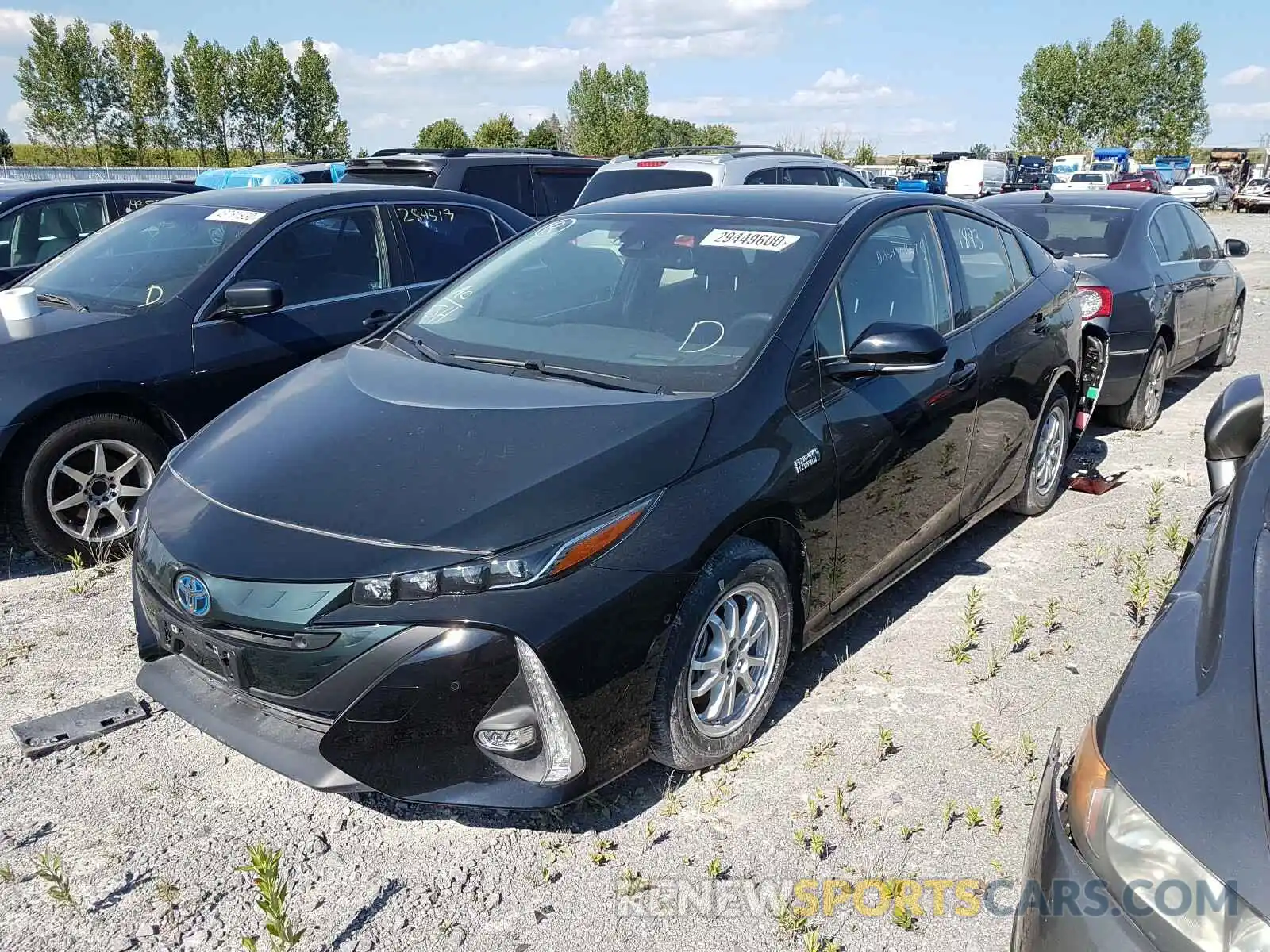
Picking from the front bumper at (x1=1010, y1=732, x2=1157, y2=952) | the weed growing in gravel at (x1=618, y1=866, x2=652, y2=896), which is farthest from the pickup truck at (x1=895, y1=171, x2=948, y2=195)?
the front bumper at (x1=1010, y1=732, x2=1157, y2=952)

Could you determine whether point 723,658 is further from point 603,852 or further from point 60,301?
point 60,301

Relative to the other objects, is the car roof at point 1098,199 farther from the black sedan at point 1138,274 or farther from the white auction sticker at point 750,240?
the white auction sticker at point 750,240

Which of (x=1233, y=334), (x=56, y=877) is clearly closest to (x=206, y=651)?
(x=56, y=877)

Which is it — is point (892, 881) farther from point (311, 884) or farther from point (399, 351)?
point (399, 351)

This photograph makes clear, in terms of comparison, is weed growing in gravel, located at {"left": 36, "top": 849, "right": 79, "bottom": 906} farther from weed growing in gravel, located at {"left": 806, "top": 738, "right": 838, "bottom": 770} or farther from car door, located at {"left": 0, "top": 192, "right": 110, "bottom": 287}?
car door, located at {"left": 0, "top": 192, "right": 110, "bottom": 287}

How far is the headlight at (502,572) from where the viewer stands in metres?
2.34

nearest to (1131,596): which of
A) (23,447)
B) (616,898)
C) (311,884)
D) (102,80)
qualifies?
(616,898)

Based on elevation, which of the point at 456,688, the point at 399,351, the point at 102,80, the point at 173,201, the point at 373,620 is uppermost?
the point at 102,80

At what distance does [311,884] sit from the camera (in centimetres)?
254

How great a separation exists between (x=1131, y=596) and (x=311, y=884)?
349cm

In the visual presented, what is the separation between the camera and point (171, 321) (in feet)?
15.5

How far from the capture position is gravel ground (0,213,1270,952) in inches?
95.1

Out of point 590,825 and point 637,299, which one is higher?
point 637,299

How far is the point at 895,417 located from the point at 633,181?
20.5ft
